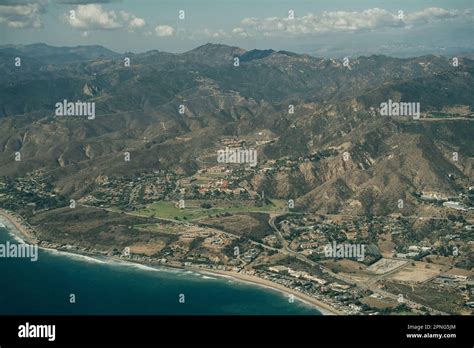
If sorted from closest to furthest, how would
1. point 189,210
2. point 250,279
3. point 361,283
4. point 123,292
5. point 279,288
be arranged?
point 123,292 < point 279,288 < point 361,283 < point 250,279 < point 189,210

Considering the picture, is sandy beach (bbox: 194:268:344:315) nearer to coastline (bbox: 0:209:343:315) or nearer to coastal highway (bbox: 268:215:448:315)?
coastline (bbox: 0:209:343:315)

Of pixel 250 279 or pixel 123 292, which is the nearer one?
pixel 123 292

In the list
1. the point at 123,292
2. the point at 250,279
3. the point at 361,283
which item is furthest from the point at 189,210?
the point at 361,283

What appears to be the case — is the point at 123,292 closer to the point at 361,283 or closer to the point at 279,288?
the point at 279,288

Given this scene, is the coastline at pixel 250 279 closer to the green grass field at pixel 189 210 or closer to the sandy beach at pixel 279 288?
the sandy beach at pixel 279 288

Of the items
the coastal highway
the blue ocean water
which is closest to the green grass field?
the coastal highway

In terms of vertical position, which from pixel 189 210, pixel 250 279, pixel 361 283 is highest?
pixel 189 210

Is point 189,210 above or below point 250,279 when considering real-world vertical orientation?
above
